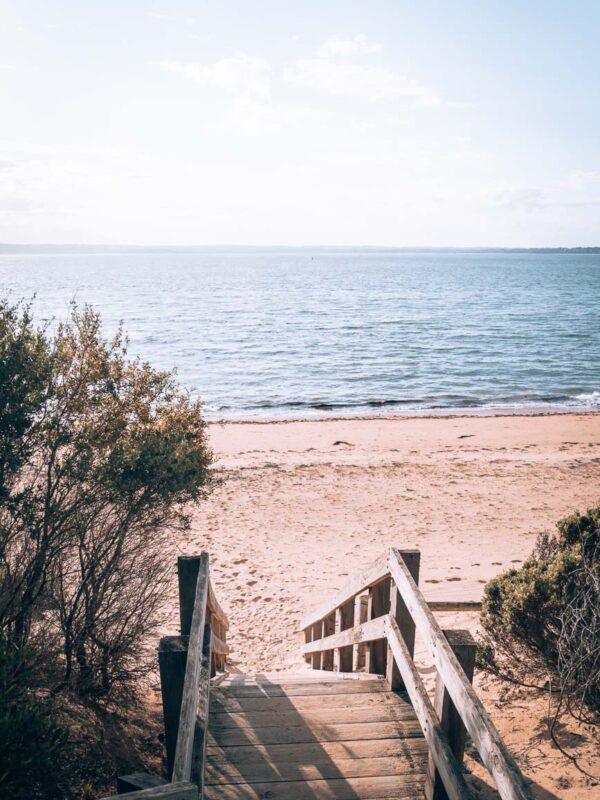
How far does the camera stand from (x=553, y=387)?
105ft

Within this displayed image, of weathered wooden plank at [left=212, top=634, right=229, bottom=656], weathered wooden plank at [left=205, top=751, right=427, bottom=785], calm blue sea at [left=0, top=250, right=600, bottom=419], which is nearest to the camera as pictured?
weathered wooden plank at [left=205, top=751, right=427, bottom=785]

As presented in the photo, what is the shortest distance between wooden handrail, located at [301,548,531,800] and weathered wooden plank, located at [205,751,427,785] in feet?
1.22

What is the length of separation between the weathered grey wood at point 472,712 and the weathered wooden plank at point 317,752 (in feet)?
2.85

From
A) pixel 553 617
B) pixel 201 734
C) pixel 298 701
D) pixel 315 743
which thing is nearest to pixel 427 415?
pixel 553 617

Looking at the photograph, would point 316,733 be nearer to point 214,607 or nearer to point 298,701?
point 298,701

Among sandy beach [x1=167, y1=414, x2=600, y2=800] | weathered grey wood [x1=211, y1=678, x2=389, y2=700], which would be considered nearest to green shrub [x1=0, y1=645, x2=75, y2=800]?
weathered grey wood [x1=211, y1=678, x2=389, y2=700]

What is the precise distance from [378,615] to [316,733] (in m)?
1.06

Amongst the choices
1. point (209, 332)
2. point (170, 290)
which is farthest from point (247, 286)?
point (209, 332)

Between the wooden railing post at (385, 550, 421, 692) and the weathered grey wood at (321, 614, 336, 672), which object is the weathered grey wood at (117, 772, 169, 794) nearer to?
the wooden railing post at (385, 550, 421, 692)

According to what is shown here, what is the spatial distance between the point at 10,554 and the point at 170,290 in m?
103

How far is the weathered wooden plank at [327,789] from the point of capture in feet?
11.2

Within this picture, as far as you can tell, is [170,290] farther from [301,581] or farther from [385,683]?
[385,683]

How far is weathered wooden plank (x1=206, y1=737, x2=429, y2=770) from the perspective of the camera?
3709 mm

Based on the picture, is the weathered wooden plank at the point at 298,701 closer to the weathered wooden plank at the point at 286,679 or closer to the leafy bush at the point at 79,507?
the weathered wooden plank at the point at 286,679
